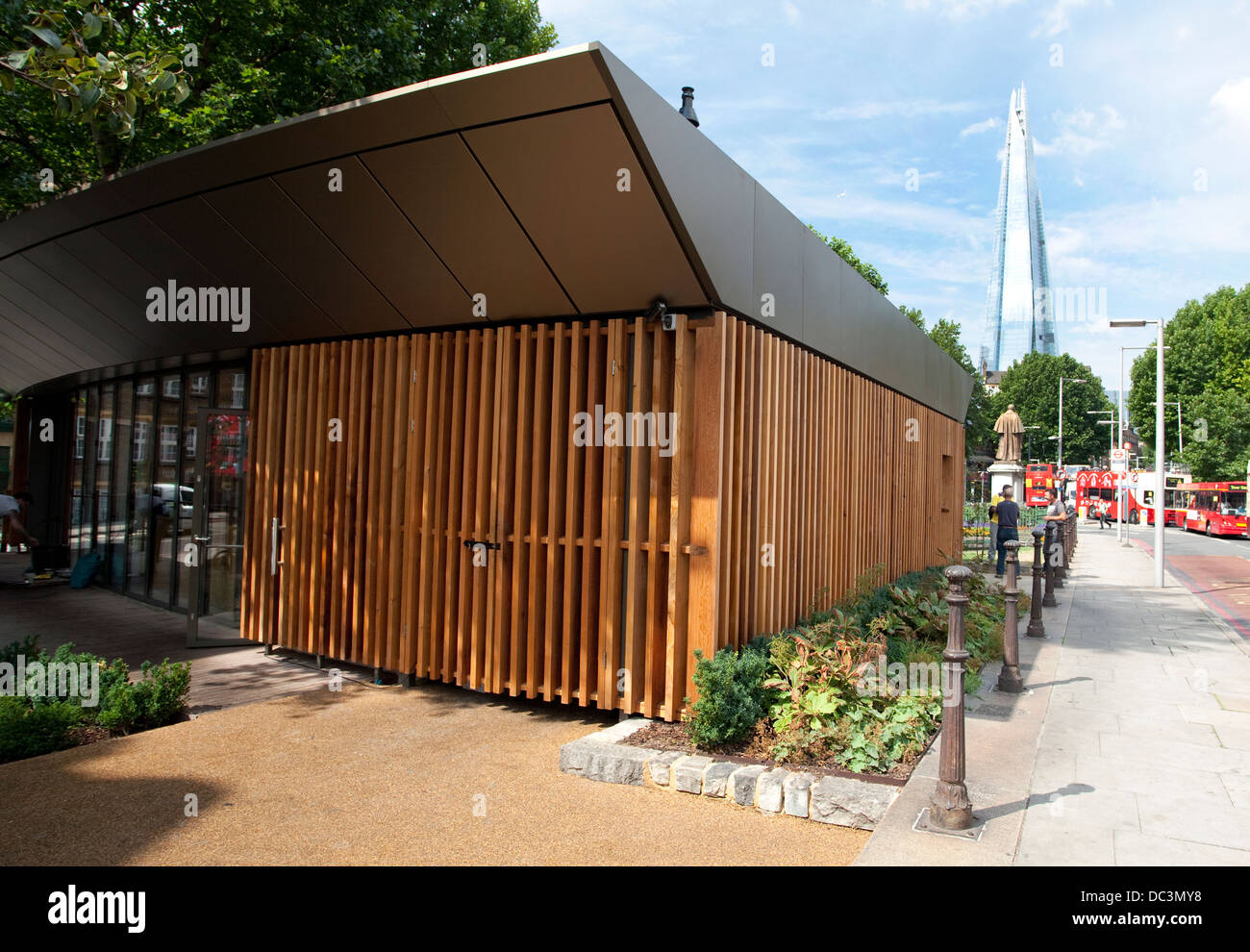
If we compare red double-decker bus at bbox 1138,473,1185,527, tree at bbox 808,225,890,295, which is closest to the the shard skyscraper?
red double-decker bus at bbox 1138,473,1185,527

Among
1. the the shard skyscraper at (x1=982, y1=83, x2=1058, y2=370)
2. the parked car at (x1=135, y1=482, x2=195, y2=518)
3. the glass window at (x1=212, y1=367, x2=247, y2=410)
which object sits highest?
the the shard skyscraper at (x1=982, y1=83, x2=1058, y2=370)

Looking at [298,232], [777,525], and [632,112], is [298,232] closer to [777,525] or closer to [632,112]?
[632,112]

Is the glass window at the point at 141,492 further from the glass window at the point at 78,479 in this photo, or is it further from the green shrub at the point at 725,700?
the green shrub at the point at 725,700

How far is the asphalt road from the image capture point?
13.0 meters

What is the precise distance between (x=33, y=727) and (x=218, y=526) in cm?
416

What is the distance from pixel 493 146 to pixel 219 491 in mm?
6134

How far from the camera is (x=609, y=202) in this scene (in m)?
5.18

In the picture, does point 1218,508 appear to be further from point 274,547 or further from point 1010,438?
point 274,547

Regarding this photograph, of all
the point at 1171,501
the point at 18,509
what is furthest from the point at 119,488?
the point at 1171,501

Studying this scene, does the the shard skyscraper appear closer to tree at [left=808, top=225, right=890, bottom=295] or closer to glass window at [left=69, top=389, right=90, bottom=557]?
tree at [left=808, top=225, right=890, bottom=295]

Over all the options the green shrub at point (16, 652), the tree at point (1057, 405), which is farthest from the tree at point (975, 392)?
the green shrub at point (16, 652)

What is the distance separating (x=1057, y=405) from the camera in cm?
6041

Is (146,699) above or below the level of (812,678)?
below

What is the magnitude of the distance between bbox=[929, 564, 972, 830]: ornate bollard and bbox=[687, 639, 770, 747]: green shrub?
1291mm
